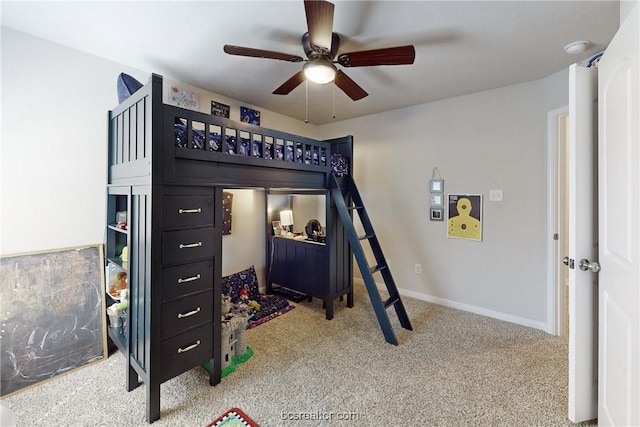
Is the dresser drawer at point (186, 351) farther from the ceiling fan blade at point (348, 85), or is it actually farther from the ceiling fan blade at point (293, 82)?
the ceiling fan blade at point (348, 85)

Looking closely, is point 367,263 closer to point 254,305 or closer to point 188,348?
point 254,305

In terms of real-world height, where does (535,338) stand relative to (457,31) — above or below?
below

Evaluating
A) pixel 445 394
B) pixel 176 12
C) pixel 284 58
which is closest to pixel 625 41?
pixel 284 58

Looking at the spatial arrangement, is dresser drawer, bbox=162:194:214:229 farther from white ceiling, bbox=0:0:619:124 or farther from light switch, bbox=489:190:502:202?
light switch, bbox=489:190:502:202

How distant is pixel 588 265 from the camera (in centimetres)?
142

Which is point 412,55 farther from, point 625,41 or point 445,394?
point 445,394

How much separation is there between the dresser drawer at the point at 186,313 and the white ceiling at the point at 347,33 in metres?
1.79

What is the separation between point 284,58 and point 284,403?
7.19 ft

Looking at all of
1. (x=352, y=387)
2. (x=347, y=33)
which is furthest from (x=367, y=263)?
(x=347, y=33)

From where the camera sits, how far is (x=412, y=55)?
1.66 metres

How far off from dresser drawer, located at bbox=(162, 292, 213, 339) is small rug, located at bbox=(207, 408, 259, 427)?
544 millimetres

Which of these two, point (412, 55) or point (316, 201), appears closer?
point (412, 55)

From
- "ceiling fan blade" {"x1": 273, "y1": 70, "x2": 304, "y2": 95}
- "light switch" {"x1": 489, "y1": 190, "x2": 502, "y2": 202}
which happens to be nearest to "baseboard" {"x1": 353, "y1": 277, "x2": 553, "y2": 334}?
"light switch" {"x1": 489, "y1": 190, "x2": 502, "y2": 202}

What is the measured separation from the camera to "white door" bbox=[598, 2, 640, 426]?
1.02m
